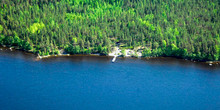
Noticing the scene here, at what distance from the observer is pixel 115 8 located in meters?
118

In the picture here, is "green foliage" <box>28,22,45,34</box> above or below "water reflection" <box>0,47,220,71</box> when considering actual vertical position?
above

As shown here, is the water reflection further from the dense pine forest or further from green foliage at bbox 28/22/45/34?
green foliage at bbox 28/22/45/34

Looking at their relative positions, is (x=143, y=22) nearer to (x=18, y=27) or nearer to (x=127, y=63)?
(x=127, y=63)

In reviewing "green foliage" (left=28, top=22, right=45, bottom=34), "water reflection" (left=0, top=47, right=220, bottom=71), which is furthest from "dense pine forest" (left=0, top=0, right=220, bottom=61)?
"water reflection" (left=0, top=47, right=220, bottom=71)

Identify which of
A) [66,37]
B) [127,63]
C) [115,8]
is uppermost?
[115,8]

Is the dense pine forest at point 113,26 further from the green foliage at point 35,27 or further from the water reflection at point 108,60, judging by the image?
the water reflection at point 108,60

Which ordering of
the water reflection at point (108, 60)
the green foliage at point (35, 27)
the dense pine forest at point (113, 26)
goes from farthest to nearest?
the green foliage at point (35, 27) < the dense pine forest at point (113, 26) < the water reflection at point (108, 60)

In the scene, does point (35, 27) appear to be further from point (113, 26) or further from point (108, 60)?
point (108, 60)

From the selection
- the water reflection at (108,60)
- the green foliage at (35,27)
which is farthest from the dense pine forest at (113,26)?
the water reflection at (108,60)

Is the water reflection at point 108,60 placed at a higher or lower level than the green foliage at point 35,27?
lower

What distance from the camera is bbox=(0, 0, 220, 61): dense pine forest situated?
94062 mm

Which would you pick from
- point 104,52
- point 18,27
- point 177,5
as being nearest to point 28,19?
point 18,27

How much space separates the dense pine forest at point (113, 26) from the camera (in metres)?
94.1

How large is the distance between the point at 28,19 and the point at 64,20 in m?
11.9
